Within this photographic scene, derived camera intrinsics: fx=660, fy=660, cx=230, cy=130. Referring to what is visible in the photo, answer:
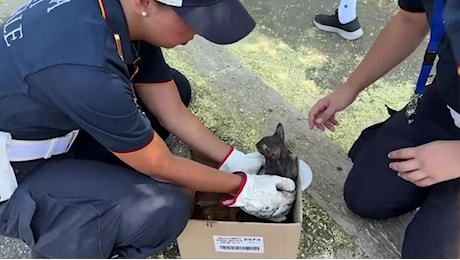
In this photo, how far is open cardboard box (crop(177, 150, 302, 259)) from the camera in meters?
1.43

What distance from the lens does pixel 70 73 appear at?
1206mm

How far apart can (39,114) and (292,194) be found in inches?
23.8

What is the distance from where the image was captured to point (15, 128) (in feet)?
4.51

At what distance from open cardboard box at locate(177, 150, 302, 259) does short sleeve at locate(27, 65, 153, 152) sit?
0.28m

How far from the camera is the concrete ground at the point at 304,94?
1.68 metres

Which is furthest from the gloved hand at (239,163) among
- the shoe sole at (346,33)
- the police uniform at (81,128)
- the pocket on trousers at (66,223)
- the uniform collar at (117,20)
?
the shoe sole at (346,33)

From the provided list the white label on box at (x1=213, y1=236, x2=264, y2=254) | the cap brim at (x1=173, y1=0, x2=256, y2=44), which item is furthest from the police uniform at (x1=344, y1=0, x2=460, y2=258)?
the cap brim at (x1=173, y1=0, x2=256, y2=44)

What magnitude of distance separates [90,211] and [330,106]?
692 millimetres

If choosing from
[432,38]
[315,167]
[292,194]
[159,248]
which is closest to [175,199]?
[159,248]

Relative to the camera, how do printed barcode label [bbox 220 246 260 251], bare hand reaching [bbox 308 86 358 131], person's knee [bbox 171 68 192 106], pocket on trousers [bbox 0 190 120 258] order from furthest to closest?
1. person's knee [bbox 171 68 192 106]
2. bare hand reaching [bbox 308 86 358 131]
3. printed barcode label [bbox 220 246 260 251]
4. pocket on trousers [bbox 0 190 120 258]

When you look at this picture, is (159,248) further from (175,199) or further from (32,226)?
(32,226)

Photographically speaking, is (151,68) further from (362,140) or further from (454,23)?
(454,23)

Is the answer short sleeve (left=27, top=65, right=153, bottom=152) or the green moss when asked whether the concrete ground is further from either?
short sleeve (left=27, top=65, right=153, bottom=152)

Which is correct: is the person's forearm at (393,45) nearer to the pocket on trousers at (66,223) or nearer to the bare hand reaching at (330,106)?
the bare hand reaching at (330,106)
